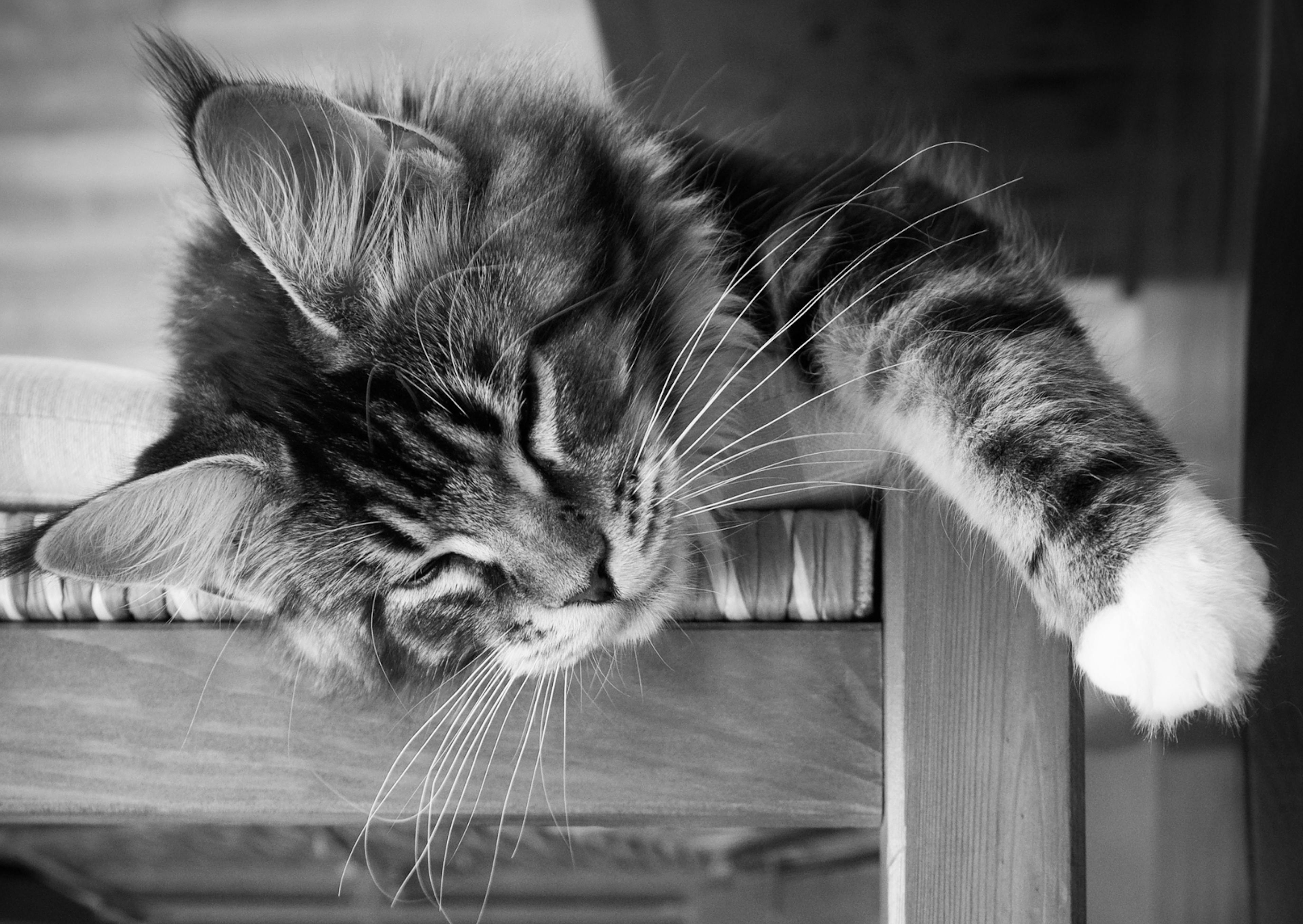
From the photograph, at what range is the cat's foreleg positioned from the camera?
2.33 feet

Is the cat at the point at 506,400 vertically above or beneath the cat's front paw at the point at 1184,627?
above

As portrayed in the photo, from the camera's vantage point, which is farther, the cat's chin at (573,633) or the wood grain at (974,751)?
the cat's chin at (573,633)

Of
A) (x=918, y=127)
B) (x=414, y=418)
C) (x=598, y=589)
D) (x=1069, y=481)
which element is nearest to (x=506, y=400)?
(x=414, y=418)

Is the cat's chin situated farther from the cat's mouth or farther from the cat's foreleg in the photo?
the cat's foreleg

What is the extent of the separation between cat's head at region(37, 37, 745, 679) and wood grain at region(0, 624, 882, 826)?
82mm

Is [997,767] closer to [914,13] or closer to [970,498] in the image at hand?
[970,498]

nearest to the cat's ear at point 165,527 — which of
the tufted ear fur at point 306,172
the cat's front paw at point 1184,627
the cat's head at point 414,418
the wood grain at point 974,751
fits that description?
the cat's head at point 414,418

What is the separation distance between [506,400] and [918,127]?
6.06 ft

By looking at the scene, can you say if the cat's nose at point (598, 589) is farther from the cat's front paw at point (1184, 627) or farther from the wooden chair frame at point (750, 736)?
the cat's front paw at point (1184, 627)

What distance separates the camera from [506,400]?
88cm

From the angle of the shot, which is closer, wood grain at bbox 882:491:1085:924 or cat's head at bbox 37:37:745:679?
wood grain at bbox 882:491:1085:924

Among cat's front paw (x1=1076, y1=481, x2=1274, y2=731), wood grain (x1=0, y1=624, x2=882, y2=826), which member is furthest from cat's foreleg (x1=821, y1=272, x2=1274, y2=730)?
wood grain (x1=0, y1=624, x2=882, y2=826)

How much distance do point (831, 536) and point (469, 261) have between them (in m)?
0.43

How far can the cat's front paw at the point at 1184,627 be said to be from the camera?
70 centimetres
